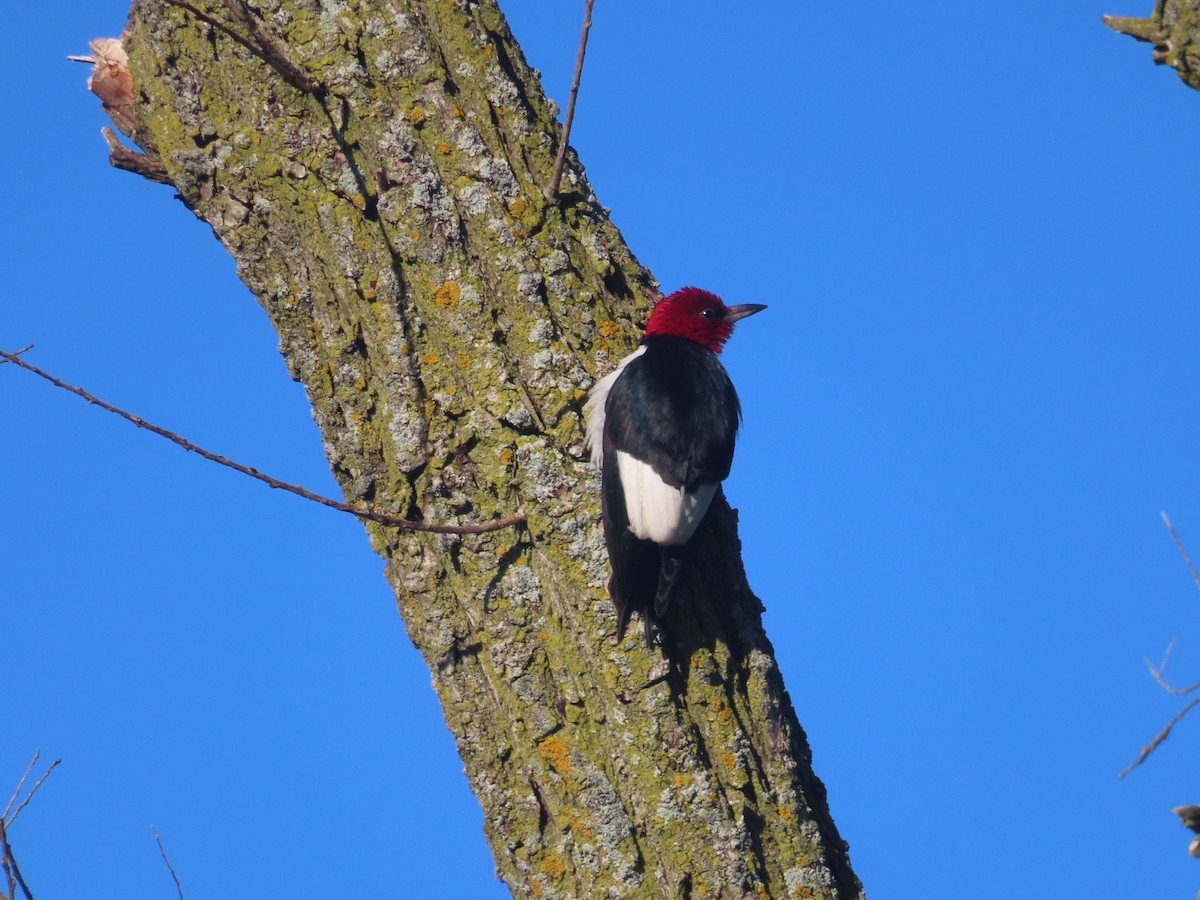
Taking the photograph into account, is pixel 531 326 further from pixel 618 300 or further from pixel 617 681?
pixel 617 681

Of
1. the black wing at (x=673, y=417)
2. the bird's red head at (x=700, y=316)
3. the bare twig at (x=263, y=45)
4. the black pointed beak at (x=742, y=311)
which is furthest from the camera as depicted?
the black pointed beak at (x=742, y=311)

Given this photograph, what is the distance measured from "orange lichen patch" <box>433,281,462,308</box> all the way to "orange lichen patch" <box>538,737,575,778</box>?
41.7 inches

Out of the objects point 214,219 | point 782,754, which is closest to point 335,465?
point 214,219

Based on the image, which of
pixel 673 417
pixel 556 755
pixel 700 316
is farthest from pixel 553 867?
pixel 700 316

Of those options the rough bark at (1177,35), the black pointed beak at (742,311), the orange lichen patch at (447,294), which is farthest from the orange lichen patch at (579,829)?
the black pointed beak at (742,311)

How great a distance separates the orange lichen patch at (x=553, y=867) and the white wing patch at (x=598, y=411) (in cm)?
92

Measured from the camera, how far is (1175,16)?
1.40 meters

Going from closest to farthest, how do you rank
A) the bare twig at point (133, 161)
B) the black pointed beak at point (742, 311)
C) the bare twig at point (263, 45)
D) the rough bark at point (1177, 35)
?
the rough bark at point (1177, 35) < the bare twig at point (263, 45) < the bare twig at point (133, 161) < the black pointed beak at point (742, 311)

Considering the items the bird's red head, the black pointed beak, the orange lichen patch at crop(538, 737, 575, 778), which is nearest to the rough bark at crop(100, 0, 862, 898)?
the orange lichen patch at crop(538, 737, 575, 778)

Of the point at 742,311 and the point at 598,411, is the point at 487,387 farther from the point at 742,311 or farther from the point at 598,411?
the point at 742,311

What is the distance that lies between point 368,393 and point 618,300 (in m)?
0.68

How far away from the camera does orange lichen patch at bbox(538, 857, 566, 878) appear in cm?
251

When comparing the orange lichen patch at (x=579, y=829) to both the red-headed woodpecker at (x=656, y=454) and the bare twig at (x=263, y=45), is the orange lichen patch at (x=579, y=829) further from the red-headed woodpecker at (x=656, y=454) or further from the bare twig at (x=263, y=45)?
the bare twig at (x=263, y=45)

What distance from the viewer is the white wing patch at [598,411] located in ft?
9.26
